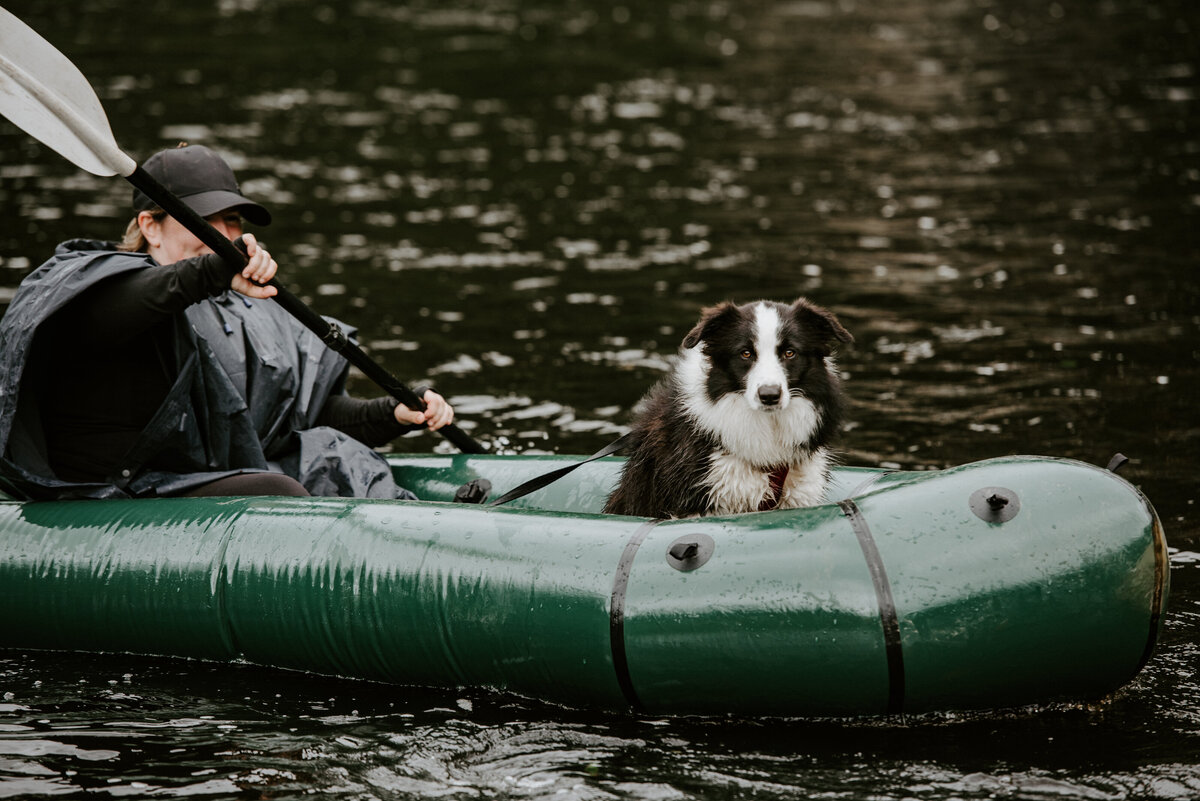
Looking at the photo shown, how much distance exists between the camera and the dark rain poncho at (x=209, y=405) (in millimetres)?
5641

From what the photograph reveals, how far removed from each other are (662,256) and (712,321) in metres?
8.11

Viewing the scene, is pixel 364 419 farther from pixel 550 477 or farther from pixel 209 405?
pixel 550 477

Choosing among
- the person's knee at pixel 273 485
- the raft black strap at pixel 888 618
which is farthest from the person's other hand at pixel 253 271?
the raft black strap at pixel 888 618

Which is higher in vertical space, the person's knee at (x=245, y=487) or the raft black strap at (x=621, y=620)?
the person's knee at (x=245, y=487)

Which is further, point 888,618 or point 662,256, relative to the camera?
point 662,256

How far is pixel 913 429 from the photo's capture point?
29.5 feet

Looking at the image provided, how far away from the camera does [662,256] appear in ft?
44.1

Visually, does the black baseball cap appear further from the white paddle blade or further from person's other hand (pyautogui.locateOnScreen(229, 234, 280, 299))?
person's other hand (pyautogui.locateOnScreen(229, 234, 280, 299))

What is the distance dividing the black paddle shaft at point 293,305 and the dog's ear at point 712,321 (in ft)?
5.57

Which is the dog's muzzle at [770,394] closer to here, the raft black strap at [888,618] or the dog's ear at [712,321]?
the dog's ear at [712,321]

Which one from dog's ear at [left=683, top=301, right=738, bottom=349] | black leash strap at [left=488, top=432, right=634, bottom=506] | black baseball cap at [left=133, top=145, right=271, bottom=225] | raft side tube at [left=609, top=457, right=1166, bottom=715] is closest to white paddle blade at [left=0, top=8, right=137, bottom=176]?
black baseball cap at [left=133, top=145, right=271, bottom=225]

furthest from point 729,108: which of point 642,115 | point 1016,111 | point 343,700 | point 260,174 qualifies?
point 343,700

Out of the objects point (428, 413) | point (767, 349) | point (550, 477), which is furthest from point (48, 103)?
point (767, 349)

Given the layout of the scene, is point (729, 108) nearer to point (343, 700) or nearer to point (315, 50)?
point (315, 50)
